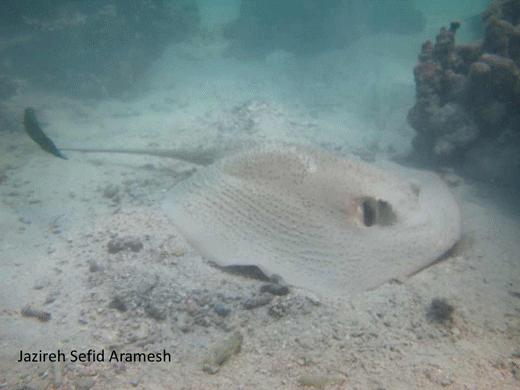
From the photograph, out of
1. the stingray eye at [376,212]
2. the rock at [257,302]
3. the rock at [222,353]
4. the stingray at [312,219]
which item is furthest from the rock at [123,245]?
the stingray eye at [376,212]

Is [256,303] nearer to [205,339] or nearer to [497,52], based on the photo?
[205,339]

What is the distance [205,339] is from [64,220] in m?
3.51

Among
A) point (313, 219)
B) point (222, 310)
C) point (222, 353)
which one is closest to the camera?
point (222, 353)

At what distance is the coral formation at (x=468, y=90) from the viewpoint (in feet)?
21.9

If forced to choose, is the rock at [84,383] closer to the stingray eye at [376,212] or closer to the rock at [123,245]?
the rock at [123,245]

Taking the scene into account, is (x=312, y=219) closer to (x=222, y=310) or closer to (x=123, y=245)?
(x=222, y=310)

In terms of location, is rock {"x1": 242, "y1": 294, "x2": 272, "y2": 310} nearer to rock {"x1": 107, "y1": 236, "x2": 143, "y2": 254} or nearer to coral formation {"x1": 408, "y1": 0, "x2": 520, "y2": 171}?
rock {"x1": 107, "y1": 236, "x2": 143, "y2": 254}

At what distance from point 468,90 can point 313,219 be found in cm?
564

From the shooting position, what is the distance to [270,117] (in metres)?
9.93

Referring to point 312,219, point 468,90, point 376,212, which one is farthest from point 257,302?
point 468,90

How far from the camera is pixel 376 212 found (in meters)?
4.04

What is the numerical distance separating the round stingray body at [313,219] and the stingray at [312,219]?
0.01 m

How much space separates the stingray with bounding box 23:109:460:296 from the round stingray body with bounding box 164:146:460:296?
0.01 meters

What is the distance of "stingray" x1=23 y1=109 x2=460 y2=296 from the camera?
11.4 ft
